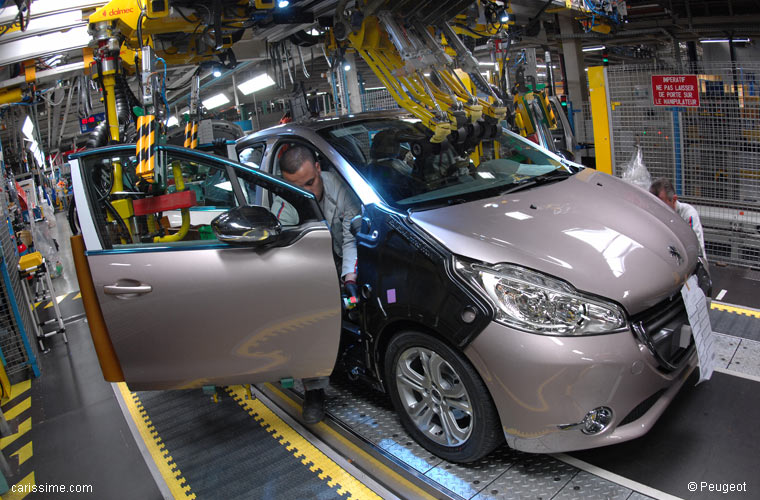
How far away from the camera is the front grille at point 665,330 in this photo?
7.61ft

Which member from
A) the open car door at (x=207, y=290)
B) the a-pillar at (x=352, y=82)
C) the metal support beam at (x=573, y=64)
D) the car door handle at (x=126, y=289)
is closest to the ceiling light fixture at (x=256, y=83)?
the a-pillar at (x=352, y=82)

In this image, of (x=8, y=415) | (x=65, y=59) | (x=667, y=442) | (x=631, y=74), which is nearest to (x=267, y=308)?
(x=667, y=442)

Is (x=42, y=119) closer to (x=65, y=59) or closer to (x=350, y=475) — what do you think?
(x=65, y=59)

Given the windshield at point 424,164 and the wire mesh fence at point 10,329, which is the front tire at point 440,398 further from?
the wire mesh fence at point 10,329

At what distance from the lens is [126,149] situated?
3.10 meters

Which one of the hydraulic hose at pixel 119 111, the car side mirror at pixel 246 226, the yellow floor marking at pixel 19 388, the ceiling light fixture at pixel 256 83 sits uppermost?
the ceiling light fixture at pixel 256 83

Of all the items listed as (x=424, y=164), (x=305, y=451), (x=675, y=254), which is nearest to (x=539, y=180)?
(x=424, y=164)

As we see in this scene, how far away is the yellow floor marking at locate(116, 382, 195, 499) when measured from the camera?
2.98 meters

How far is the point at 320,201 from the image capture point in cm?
339

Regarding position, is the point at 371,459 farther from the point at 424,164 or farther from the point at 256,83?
the point at 256,83

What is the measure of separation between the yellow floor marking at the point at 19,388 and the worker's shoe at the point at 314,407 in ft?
9.41

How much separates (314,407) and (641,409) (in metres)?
1.81

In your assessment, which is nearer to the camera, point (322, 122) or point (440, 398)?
point (440, 398)

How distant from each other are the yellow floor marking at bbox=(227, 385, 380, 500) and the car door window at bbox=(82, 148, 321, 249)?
1.29 metres
